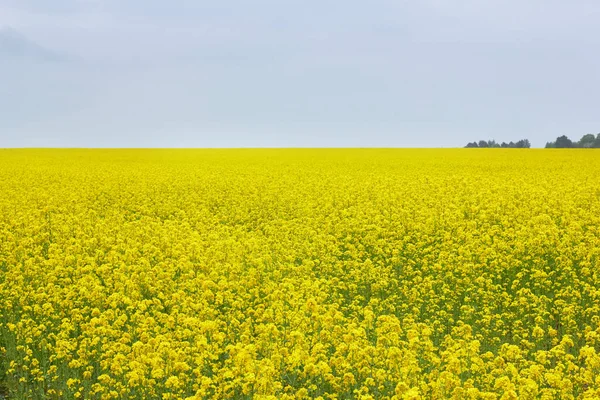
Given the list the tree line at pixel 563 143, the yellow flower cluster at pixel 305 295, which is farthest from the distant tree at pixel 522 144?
the yellow flower cluster at pixel 305 295

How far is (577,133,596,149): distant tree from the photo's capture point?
341ft

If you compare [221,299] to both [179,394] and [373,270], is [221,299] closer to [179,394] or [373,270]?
[179,394]

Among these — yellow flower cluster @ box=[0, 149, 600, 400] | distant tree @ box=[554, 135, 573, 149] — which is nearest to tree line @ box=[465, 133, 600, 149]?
distant tree @ box=[554, 135, 573, 149]

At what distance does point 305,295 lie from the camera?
11.6 m

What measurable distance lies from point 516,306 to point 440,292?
153cm

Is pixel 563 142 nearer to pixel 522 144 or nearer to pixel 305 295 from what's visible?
pixel 522 144

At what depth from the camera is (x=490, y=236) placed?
16.8m

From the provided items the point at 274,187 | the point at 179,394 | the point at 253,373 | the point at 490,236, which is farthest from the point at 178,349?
the point at 274,187

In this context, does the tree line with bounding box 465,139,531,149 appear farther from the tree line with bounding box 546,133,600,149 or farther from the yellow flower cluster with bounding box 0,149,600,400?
the yellow flower cluster with bounding box 0,149,600,400

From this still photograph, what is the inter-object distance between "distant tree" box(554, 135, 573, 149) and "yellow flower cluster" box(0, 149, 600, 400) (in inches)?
3438

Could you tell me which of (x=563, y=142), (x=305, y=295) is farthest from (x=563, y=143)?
(x=305, y=295)

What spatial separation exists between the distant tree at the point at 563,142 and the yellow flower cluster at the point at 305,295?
87315mm

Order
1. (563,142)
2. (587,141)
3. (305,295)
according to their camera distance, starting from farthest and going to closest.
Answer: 1. (587,141)
2. (563,142)
3. (305,295)

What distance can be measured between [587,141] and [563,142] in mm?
5771
